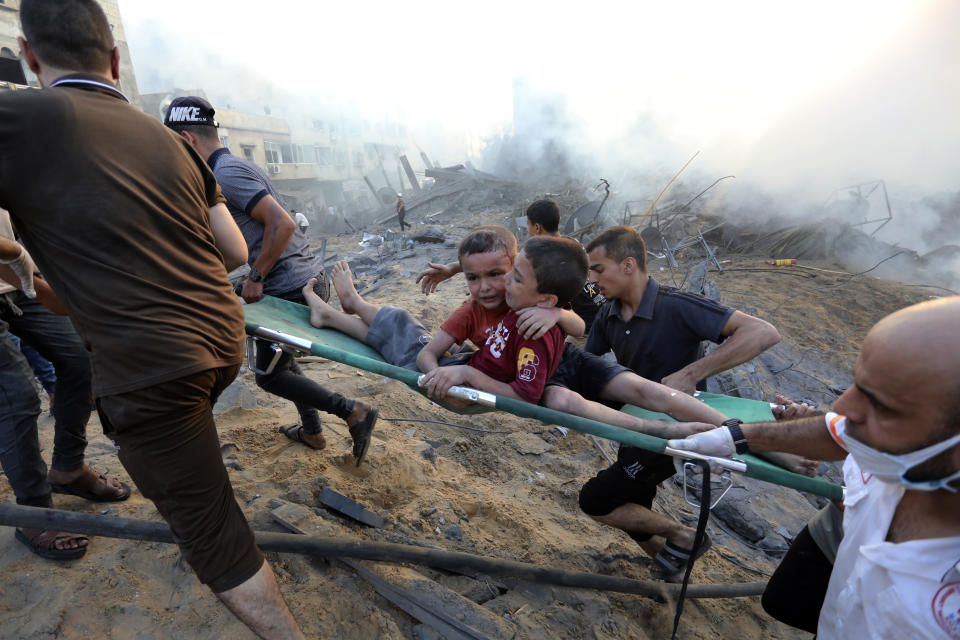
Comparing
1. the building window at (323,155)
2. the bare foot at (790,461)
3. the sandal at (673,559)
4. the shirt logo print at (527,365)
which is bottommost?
the building window at (323,155)

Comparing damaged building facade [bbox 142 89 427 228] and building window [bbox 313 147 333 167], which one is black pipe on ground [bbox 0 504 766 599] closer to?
damaged building facade [bbox 142 89 427 228]

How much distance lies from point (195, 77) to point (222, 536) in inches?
1783

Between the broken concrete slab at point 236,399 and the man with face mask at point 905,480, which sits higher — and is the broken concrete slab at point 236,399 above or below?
below

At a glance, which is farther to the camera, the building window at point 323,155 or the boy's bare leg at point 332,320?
the building window at point 323,155

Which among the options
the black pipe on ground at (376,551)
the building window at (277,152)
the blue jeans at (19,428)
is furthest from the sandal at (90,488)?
the building window at (277,152)

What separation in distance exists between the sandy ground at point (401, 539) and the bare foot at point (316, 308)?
0.91 meters

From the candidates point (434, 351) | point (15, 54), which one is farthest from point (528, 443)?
point (15, 54)

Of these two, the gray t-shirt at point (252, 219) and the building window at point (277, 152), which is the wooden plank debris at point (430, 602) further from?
the building window at point (277, 152)

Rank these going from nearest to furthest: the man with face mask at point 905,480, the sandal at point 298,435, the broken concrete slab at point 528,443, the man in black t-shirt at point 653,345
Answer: the man with face mask at point 905,480
the man in black t-shirt at point 653,345
the sandal at point 298,435
the broken concrete slab at point 528,443

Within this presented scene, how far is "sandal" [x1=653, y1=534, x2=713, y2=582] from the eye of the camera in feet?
8.70

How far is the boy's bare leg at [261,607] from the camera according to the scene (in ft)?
5.33

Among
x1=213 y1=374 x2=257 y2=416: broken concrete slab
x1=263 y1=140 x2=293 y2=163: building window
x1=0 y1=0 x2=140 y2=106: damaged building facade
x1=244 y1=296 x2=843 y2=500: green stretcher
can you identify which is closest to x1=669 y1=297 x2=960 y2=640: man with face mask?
x1=244 y1=296 x2=843 y2=500: green stretcher

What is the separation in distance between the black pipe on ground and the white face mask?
1444 millimetres

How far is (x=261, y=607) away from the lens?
1.65 m
